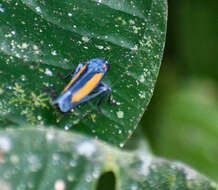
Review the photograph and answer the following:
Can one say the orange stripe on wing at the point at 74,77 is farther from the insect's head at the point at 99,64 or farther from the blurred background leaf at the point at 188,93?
the blurred background leaf at the point at 188,93

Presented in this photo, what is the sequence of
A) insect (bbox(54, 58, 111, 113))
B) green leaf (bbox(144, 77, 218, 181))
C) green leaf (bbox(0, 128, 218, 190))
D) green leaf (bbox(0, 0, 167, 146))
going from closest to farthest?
1. green leaf (bbox(0, 128, 218, 190))
2. green leaf (bbox(0, 0, 167, 146))
3. insect (bbox(54, 58, 111, 113))
4. green leaf (bbox(144, 77, 218, 181))

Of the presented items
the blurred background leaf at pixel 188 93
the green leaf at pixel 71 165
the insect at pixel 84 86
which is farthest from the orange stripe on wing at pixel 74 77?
the blurred background leaf at pixel 188 93

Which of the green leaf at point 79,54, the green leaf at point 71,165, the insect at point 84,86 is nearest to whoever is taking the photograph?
the green leaf at point 71,165

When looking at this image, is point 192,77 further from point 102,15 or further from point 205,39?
point 102,15

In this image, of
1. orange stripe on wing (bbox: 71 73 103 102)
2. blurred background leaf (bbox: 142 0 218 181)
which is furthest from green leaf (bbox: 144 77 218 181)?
orange stripe on wing (bbox: 71 73 103 102)

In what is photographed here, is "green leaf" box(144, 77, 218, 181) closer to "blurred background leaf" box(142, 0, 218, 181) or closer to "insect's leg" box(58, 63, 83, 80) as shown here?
"blurred background leaf" box(142, 0, 218, 181)

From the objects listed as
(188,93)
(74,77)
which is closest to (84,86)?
(74,77)
